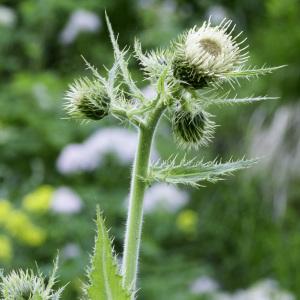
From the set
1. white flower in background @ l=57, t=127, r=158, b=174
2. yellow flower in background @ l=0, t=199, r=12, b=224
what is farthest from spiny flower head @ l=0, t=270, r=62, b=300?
white flower in background @ l=57, t=127, r=158, b=174

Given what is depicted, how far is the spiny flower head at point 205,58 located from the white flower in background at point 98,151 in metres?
3.85

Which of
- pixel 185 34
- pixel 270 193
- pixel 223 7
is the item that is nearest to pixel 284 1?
pixel 223 7

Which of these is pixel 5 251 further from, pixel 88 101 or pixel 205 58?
pixel 205 58

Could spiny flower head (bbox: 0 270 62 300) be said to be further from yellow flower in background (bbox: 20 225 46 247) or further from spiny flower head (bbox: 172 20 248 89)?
yellow flower in background (bbox: 20 225 46 247)

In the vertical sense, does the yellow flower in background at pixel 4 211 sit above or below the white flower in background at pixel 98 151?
below

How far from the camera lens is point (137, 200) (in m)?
1.34

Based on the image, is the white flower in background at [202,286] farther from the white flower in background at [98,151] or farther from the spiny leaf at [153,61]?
the spiny leaf at [153,61]

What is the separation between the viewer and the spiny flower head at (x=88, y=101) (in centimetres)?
151

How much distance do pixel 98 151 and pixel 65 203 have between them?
0.53m

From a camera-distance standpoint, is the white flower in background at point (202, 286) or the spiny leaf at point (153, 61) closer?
the spiny leaf at point (153, 61)

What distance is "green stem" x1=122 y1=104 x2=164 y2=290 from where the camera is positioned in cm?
130

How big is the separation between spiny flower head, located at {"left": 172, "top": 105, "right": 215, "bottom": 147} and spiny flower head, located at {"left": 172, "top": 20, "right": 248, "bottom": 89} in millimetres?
52

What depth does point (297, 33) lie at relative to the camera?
7.52 m

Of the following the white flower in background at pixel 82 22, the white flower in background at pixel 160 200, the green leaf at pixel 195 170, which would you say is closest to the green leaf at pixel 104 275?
the green leaf at pixel 195 170
